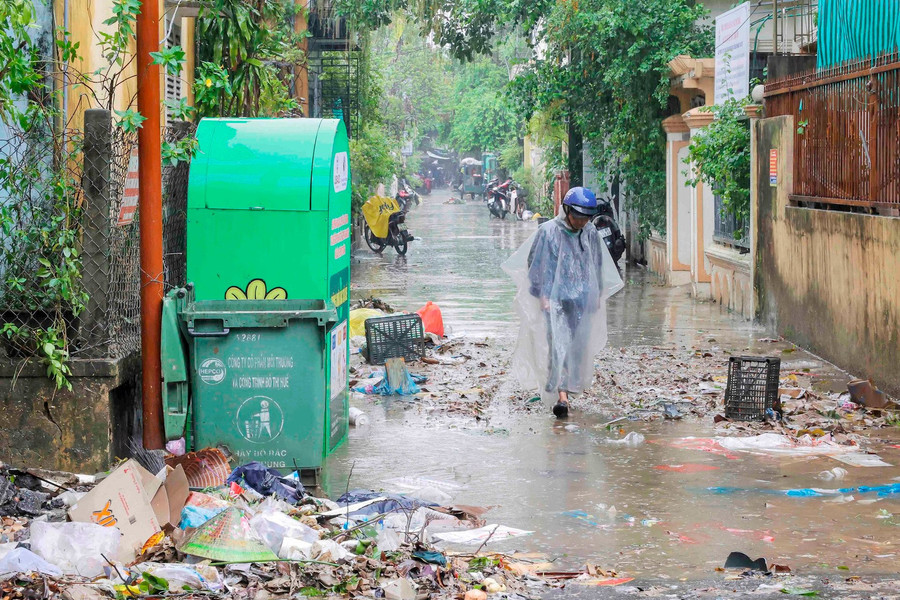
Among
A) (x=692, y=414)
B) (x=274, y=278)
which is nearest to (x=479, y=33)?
(x=692, y=414)

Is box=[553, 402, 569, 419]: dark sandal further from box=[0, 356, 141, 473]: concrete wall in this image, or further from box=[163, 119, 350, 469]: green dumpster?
box=[0, 356, 141, 473]: concrete wall

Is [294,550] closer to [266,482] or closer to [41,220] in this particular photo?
[266,482]

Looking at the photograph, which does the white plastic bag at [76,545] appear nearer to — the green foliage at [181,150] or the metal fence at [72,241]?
the metal fence at [72,241]

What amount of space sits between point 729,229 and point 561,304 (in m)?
7.89

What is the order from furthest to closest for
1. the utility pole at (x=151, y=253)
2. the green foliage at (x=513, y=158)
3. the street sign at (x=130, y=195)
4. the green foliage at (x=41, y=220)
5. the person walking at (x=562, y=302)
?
the green foliage at (x=513, y=158) < the person walking at (x=562, y=302) < the street sign at (x=130, y=195) < the utility pole at (x=151, y=253) < the green foliage at (x=41, y=220)

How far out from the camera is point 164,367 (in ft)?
21.3

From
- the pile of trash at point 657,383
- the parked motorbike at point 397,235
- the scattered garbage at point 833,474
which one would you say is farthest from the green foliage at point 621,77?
the scattered garbage at point 833,474

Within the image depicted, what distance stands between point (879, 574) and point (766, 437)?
2.82m

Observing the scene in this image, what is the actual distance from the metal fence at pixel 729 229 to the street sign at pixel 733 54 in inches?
62.8

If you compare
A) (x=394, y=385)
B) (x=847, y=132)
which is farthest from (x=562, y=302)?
(x=847, y=132)

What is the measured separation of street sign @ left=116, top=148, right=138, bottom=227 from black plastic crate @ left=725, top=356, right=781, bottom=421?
4.43m

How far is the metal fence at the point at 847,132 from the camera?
9625 mm

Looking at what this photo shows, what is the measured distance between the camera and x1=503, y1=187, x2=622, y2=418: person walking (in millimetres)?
9070

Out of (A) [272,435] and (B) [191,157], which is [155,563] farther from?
(B) [191,157]
